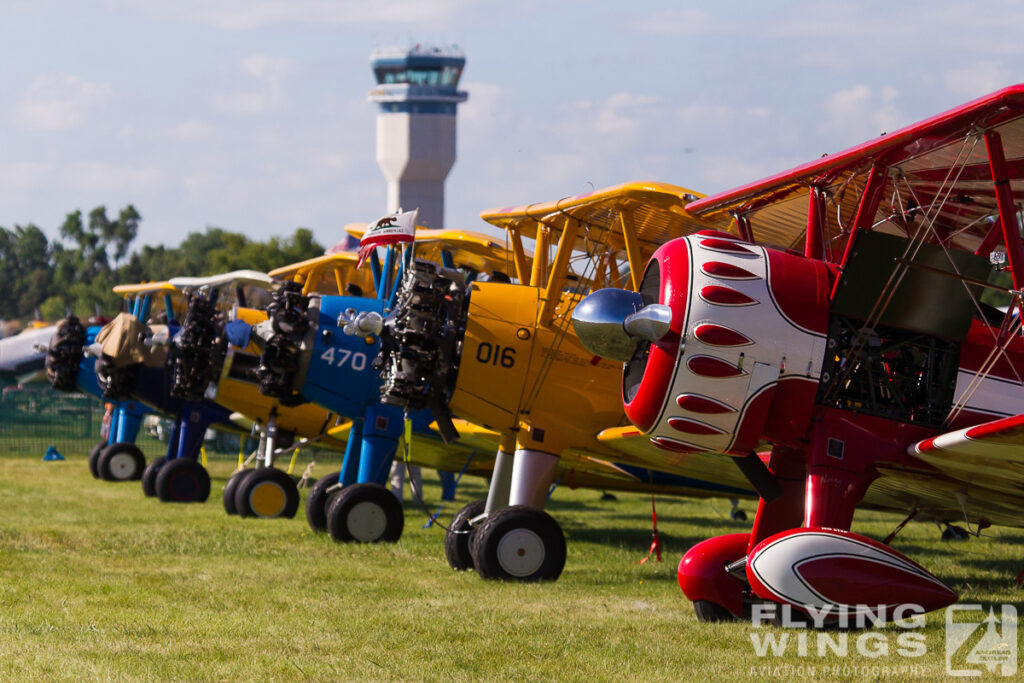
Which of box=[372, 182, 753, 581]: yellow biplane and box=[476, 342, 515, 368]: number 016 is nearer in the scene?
box=[372, 182, 753, 581]: yellow biplane

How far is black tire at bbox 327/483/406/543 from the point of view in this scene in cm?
1143

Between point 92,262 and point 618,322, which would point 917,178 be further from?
point 92,262

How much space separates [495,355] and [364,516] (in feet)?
8.64

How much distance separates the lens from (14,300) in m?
74.8

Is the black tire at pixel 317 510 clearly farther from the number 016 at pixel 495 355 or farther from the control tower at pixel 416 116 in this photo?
the control tower at pixel 416 116

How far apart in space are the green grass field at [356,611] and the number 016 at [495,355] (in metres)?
1.71

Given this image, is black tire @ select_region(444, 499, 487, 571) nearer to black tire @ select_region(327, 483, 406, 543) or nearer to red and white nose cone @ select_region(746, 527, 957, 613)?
black tire @ select_region(327, 483, 406, 543)

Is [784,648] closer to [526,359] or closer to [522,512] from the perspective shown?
[522,512]

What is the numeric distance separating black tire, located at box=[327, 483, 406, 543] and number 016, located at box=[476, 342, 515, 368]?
8.13 feet

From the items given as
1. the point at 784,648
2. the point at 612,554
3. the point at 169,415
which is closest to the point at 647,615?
the point at 784,648

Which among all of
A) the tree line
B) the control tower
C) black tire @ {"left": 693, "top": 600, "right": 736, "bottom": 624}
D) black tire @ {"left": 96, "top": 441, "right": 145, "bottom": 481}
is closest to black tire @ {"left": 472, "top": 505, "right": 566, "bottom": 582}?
black tire @ {"left": 693, "top": 600, "right": 736, "bottom": 624}

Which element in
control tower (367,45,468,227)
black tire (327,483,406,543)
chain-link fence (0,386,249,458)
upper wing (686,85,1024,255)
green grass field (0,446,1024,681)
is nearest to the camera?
green grass field (0,446,1024,681)

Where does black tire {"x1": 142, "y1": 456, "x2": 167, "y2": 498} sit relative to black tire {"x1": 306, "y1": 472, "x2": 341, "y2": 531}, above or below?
below

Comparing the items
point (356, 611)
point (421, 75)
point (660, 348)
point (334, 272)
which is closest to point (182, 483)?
point (334, 272)
